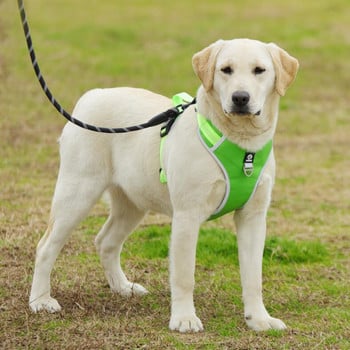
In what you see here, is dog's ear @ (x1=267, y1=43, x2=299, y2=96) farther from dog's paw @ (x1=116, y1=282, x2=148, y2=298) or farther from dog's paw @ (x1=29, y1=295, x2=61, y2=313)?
dog's paw @ (x1=29, y1=295, x2=61, y2=313)

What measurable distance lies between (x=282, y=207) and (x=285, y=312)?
11.5ft

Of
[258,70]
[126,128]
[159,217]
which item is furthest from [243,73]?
[159,217]

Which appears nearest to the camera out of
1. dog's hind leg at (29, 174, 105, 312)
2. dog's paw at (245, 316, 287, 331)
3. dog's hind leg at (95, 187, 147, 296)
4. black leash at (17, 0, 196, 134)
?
dog's paw at (245, 316, 287, 331)

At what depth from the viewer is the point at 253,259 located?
5.96 m

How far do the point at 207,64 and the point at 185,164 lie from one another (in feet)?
2.00

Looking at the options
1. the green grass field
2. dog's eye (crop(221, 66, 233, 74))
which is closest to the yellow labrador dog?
dog's eye (crop(221, 66, 233, 74))

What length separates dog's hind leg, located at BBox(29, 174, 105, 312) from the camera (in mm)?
6355

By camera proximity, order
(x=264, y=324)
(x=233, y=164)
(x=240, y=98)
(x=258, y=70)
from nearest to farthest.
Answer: (x=240, y=98) → (x=258, y=70) → (x=233, y=164) → (x=264, y=324)

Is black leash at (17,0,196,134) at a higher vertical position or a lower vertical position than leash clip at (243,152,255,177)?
higher

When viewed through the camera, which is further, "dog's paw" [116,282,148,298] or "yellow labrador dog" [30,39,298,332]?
"dog's paw" [116,282,148,298]

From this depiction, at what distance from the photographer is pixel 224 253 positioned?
795 cm

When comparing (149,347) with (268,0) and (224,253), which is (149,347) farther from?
(268,0)

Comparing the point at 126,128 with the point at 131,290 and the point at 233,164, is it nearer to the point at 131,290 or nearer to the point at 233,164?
the point at 233,164

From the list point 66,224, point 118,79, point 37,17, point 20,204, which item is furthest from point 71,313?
point 37,17
